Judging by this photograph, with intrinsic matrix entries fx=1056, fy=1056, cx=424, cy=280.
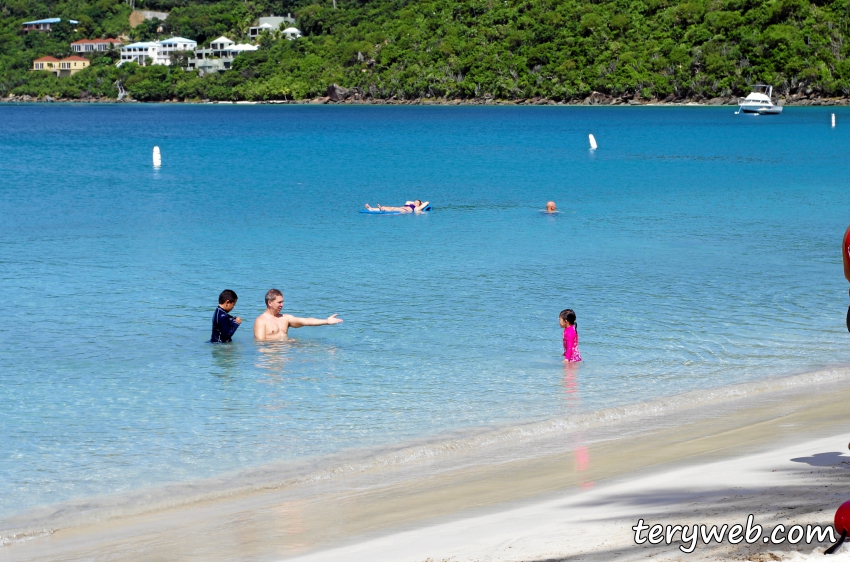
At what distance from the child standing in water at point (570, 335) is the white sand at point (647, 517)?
14.5 ft

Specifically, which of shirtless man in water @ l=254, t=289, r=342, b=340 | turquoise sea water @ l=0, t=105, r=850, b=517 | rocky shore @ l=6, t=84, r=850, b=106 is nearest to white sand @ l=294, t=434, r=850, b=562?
turquoise sea water @ l=0, t=105, r=850, b=517

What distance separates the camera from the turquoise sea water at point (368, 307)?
9.95 m

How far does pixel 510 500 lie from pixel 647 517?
1141mm

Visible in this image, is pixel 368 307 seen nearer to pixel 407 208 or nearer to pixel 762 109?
pixel 407 208

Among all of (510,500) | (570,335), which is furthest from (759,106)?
(510,500)

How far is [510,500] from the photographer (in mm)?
7156

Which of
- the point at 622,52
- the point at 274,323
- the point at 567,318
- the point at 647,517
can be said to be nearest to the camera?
the point at 647,517

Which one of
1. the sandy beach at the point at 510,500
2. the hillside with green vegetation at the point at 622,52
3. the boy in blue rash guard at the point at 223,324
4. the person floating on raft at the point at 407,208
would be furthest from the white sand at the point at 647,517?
the hillside with green vegetation at the point at 622,52

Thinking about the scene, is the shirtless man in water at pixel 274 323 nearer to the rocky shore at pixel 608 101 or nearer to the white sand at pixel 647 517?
the white sand at pixel 647 517

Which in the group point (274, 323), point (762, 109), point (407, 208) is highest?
point (762, 109)

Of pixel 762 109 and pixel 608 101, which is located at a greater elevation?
pixel 608 101

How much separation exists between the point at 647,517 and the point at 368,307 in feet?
34.2

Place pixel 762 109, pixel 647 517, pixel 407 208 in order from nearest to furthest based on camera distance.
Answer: pixel 647 517 → pixel 407 208 → pixel 762 109

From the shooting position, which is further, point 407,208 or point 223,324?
point 407,208
